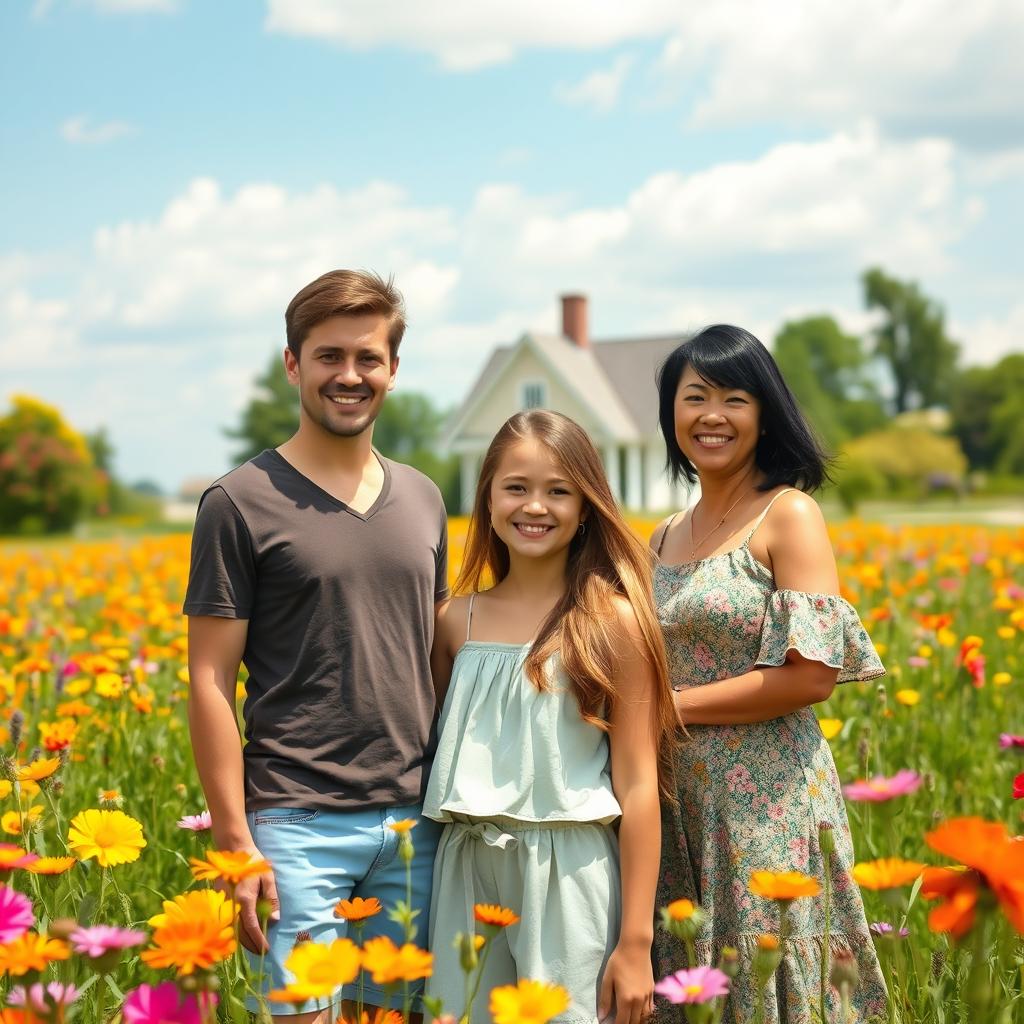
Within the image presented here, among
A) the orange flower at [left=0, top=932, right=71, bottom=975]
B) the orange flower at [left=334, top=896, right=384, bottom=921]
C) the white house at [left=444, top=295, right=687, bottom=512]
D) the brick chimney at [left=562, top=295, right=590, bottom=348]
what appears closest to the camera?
the orange flower at [left=0, top=932, right=71, bottom=975]

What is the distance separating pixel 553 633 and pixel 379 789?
46cm

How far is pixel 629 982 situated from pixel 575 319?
3403cm

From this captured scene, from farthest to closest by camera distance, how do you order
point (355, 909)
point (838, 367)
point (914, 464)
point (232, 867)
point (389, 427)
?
point (838, 367), point (389, 427), point (914, 464), point (355, 909), point (232, 867)

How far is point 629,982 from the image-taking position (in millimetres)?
2223

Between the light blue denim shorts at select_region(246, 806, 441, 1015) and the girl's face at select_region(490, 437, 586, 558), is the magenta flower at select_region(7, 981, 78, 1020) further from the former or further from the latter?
the girl's face at select_region(490, 437, 586, 558)

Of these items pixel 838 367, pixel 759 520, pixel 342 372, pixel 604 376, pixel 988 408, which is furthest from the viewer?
pixel 838 367

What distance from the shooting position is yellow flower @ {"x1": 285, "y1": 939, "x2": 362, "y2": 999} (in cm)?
141

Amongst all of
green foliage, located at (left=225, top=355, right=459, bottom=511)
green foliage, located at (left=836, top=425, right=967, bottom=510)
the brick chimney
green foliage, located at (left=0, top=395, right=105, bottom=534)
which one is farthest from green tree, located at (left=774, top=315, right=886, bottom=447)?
green foliage, located at (left=0, top=395, right=105, bottom=534)

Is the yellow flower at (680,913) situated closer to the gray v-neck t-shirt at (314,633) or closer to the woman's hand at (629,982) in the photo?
the woman's hand at (629,982)

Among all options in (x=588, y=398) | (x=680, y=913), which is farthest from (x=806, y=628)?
(x=588, y=398)

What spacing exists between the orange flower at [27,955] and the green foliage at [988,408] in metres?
63.4

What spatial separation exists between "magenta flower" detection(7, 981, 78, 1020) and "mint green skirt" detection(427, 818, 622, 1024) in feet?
2.71

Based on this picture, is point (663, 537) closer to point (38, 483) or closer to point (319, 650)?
point (319, 650)

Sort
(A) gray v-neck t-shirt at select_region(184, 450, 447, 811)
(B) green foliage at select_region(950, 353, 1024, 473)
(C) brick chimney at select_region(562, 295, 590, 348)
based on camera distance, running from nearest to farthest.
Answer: (A) gray v-neck t-shirt at select_region(184, 450, 447, 811), (C) brick chimney at select_region(562, 295, 590, 348), (B) green foliage at select_region(950, 353, 1024, 473)
